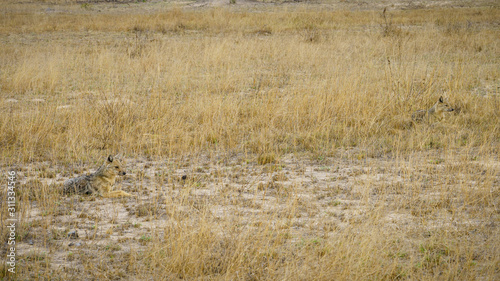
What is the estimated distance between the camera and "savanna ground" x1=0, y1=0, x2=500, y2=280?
13.8ft

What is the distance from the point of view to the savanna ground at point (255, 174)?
4.22 meters

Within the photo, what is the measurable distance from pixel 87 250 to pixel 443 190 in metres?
4.28

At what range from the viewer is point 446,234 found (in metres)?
4.55

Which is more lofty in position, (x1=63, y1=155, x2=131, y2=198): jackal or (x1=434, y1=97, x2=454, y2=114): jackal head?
(x1=434, y1=97, x2=454, y2=114): jackal head

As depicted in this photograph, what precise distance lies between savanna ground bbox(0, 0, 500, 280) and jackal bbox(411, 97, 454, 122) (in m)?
0.21

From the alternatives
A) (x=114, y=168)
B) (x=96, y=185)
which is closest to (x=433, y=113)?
(x=114, y=168)

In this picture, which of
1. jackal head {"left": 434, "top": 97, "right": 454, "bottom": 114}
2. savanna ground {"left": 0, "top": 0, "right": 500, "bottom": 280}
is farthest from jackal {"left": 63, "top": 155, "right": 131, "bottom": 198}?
jackal head {"left": 434, "top": 97, "right": 454, "bottom": 114}

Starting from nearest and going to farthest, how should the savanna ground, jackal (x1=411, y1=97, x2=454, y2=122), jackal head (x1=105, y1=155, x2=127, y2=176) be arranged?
the savanna ground < jackal head (x1=105, y1=155, x2=127, y2=176) < jackal (x1=411, y1=97, x2=454, y2=122)

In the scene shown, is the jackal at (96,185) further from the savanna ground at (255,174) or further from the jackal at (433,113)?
the jackal at (433,113)

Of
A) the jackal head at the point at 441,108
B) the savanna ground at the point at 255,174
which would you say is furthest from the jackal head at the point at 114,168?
the jackal head at the point at 441,108

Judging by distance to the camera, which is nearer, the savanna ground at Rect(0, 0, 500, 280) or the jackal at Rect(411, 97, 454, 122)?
the savanna ground at Rect(0, 0, 500, 280)

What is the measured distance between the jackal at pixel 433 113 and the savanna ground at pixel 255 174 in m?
0.21

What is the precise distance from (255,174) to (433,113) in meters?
4.32

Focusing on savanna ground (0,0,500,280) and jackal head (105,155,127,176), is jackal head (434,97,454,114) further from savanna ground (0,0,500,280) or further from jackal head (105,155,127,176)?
jackal head (105,155,127,176)
